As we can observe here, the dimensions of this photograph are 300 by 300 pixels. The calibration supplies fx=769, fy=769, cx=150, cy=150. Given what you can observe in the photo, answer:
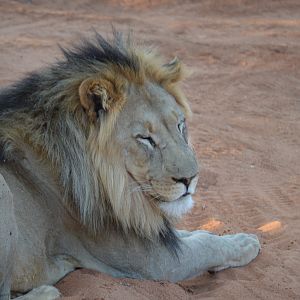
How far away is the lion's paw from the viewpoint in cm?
455

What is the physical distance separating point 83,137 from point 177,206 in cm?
60

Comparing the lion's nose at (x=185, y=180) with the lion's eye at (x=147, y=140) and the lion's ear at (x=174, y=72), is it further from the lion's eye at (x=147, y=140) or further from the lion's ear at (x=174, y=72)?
the lion's ear at (x=174, y=72)

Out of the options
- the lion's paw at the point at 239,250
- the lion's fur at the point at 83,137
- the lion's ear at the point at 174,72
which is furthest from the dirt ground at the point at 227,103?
the lion's ear at the point at 174,72

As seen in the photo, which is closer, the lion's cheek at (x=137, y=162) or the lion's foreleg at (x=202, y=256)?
the lion's cheek at (x=137, y=162)

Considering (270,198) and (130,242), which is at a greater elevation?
(130,242)

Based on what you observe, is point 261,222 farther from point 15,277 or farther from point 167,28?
point 167,28

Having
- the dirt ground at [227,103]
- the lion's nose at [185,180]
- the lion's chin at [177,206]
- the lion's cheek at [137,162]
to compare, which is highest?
the lion's cheek at [137,162]

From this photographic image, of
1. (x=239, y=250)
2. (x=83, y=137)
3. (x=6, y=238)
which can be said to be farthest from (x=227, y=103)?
(x=6, y=238)

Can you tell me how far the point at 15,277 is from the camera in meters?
3.71

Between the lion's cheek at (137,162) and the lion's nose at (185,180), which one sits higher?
the lion's cheek at (137,162)

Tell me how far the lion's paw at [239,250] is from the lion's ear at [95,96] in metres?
1.22

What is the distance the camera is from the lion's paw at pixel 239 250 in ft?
14.9

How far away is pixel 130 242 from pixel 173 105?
2.51 feet

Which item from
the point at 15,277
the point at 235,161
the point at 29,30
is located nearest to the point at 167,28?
the point at 29,30
